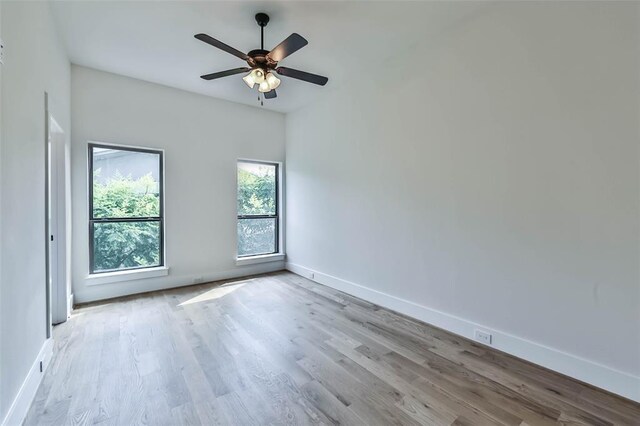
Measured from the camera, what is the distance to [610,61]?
1999mm

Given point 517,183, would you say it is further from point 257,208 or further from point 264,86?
point 257,208

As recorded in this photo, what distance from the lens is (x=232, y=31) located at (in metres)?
2.90

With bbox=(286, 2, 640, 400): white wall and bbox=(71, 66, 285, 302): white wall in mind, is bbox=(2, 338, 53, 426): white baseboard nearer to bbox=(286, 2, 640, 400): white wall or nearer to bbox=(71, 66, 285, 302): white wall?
bbox=(71, 66, 285, 302): white wall

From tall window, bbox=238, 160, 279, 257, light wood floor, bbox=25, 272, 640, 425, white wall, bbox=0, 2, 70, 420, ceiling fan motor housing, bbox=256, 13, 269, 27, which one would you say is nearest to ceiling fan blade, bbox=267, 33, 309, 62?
ceiling fan motor housing, bbox=256, 13, 269, 27


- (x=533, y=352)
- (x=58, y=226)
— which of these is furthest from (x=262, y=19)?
(x=533, y=352)

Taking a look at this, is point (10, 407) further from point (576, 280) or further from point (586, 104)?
point (586, 104)

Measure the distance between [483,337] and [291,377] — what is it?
1823 millimetres

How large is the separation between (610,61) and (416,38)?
1673mm

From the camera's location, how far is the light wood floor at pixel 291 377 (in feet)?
5.91

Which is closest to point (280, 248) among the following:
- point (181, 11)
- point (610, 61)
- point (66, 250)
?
point (66, 250)

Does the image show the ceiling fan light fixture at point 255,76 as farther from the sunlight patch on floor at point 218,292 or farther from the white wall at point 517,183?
the sunlight patch on floor at point 218,292

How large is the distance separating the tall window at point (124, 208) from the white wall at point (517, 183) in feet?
10.1

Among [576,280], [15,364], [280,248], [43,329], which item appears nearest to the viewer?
[15,364]

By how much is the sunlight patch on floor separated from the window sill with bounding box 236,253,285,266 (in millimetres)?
380
